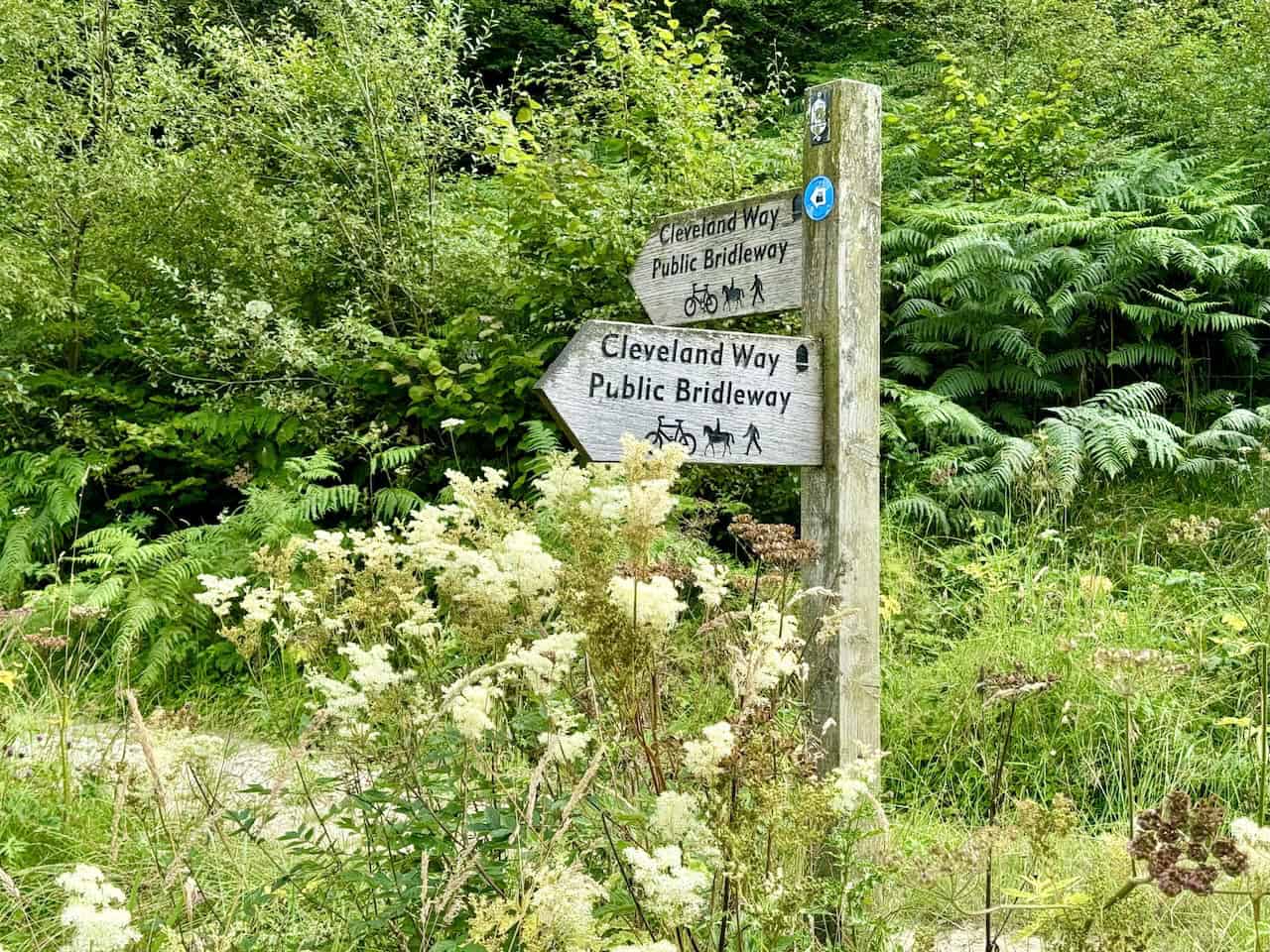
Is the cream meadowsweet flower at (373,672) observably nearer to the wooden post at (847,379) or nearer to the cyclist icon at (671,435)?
the cyclist icon at (671,435)

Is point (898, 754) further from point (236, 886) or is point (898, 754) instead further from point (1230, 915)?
point (236, 886)

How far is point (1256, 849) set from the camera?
3.81ft

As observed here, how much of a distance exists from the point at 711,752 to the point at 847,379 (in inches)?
66.0

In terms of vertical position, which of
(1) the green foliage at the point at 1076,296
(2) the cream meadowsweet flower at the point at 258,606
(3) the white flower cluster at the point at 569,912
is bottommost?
(3) the white flower cluster at the point at 569,912

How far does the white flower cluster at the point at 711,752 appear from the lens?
133 centimetres

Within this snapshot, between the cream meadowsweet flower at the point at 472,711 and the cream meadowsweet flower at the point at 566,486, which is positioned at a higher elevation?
the cream meadowsweet flower at the point at 566,486

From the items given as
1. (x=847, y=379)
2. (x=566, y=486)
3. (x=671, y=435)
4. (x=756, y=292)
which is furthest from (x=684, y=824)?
(x=756, y=292)

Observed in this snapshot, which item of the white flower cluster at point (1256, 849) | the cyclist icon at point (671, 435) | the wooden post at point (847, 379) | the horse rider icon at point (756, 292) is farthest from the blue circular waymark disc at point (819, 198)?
the white flower cluster at point (1256, 849)

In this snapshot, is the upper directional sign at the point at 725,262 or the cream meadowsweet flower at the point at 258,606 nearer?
the cream meadowsweet flower at the point at 258,606

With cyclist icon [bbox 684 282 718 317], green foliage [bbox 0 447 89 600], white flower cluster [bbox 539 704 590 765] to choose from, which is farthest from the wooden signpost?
green foliage [bbox 0 447 89 600]

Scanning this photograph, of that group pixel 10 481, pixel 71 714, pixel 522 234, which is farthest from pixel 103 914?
pixel 10 481

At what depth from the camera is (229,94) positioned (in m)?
6.82

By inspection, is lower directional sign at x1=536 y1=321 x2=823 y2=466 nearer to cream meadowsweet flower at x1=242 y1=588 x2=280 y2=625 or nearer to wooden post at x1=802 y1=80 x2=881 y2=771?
wooden post at x1=802 y1=80 x2=881 y2=771

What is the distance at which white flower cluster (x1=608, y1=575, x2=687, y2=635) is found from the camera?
1447mm
